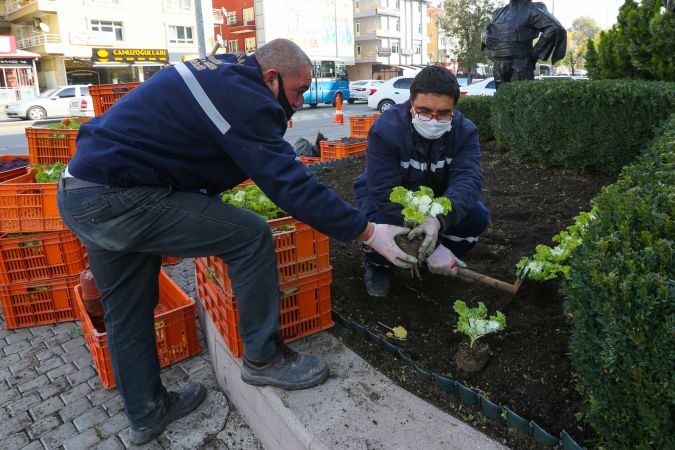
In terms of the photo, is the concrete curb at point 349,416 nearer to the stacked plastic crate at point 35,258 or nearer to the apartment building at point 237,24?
the stacked plastic crate at point 35,258

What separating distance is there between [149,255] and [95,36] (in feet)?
129

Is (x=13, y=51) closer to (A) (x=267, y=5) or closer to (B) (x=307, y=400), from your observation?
(A) (x=267, y=5)

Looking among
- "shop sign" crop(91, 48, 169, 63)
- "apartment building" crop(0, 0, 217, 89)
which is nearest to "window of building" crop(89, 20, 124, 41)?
"apartment building" crop(0, 0, 217, 89)

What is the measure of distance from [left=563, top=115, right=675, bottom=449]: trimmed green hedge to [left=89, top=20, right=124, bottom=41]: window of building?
40800mm

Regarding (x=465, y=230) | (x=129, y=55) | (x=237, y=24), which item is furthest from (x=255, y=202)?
(x=237, y=24)

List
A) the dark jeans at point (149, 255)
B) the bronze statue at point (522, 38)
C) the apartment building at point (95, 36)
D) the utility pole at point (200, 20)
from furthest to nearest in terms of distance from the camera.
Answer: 1. the apartment building at point (95, 36)
2. the utility pole at point (200, 20)
3. the bronze statue at point (522, 38)
4. the dark jeans at point (149, 255)

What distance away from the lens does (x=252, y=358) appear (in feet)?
8.16

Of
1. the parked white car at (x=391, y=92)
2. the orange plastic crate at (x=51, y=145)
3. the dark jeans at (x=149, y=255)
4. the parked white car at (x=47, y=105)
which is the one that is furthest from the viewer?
the parked white car at (x=47, y=105)

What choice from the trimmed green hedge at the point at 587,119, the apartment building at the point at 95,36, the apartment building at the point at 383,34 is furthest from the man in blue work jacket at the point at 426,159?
the apartment building at the point at 383,34

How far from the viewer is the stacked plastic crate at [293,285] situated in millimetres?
2709

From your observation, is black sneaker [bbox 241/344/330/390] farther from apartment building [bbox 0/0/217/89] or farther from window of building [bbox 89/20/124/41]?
window of building [bbox 89/20/124/41]

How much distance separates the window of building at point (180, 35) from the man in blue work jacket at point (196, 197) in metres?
41.5

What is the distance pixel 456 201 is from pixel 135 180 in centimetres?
189

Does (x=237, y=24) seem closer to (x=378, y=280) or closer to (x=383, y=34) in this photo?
(x=383, y=34)
